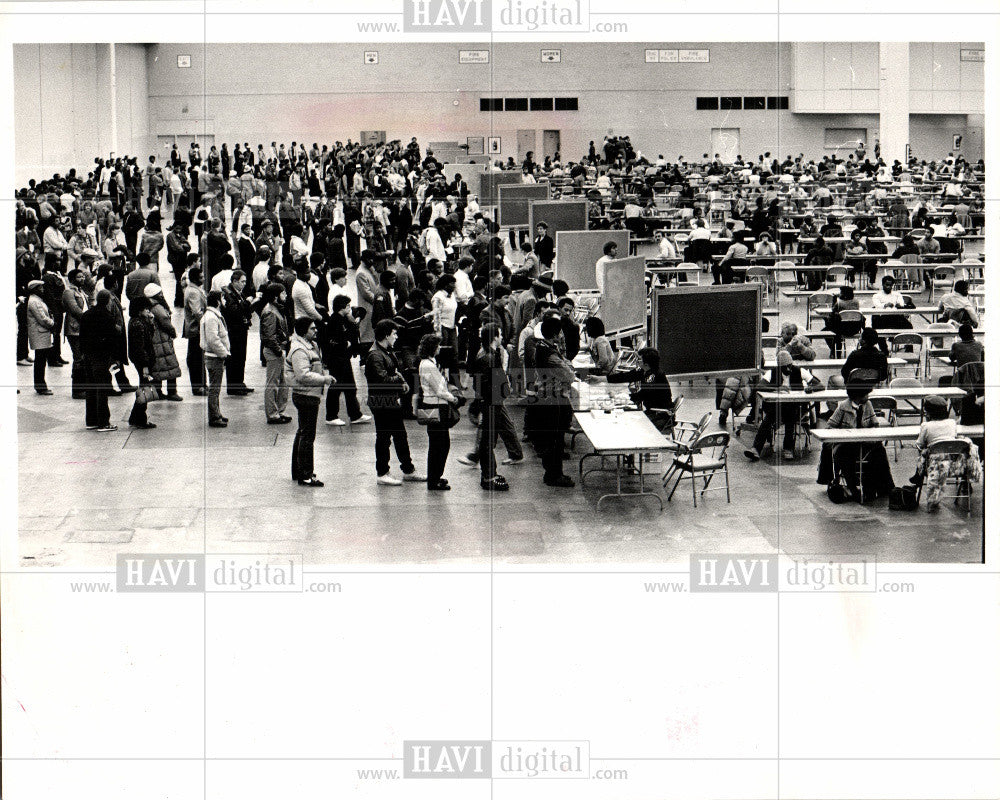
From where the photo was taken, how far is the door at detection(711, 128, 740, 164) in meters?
33.7

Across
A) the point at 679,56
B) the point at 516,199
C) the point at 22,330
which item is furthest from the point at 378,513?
the point at 679,56

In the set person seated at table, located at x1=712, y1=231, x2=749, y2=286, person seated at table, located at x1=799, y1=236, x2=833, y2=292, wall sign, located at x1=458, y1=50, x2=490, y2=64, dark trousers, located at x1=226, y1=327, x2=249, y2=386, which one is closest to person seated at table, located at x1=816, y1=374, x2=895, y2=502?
dark trousers, located at x1=226, y1=327, x2=249, y2=386

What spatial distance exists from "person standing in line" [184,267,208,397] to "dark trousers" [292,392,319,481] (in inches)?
80.3

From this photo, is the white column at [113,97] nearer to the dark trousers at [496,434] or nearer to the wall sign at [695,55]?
the wall sign at [695,55]

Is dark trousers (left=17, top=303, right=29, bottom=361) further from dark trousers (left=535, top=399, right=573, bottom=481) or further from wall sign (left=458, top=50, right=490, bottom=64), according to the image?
wall sign (left=458, top=50, right=490, bottom=64)

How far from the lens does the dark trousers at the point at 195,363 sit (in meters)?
13.7

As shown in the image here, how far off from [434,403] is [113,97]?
17918 millimetres

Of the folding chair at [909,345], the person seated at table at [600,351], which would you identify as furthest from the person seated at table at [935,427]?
the person seated at table at [600,351]

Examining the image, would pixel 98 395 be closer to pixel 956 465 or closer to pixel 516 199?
pixel 956 465

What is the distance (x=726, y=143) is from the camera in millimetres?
34531

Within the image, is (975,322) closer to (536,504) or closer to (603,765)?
(536,504)

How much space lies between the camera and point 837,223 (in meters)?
26.1

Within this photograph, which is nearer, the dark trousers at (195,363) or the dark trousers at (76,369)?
the dark trousers at (195,363)

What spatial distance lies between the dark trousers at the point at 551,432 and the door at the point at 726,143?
22597 millimetres
